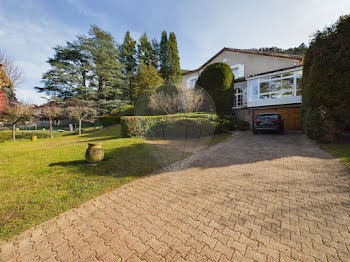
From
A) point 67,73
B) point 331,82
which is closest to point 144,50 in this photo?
point 67,73

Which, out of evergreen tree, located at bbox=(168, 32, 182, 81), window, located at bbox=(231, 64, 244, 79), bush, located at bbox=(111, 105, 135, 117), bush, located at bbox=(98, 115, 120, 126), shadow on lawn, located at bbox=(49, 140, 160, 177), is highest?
evergreen tree, located at bbox=(168, 32, 182, 81)

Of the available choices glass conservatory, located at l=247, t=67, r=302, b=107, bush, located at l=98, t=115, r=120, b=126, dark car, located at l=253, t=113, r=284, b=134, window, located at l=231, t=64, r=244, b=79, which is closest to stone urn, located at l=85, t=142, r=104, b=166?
dark car, located at l=253, t=113, r=284, b=134

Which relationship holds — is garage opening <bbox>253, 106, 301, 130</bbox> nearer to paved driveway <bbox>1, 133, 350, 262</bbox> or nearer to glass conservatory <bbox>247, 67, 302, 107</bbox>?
glass conservatory <bbox>247, 67, 302, 107</bbox>

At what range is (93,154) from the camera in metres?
5.18

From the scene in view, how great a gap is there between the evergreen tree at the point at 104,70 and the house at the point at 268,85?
70.6 feet

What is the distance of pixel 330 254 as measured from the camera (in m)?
1.70

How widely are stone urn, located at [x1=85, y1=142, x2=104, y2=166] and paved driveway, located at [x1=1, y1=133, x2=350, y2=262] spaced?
234cm

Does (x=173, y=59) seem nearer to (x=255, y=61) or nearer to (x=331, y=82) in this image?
(x=255, y=61)

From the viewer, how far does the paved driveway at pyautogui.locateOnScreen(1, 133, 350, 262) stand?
179cm

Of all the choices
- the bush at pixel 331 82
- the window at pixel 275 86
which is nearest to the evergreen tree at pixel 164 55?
the window at pixel 275 86

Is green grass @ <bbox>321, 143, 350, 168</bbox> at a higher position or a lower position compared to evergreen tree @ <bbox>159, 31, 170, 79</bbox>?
lower

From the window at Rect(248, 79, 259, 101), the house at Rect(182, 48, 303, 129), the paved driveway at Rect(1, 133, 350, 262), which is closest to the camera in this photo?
the paved driveway at Rect(1, 133, 350, 262)

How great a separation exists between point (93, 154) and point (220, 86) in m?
13.3

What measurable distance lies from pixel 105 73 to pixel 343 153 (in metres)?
30.9
